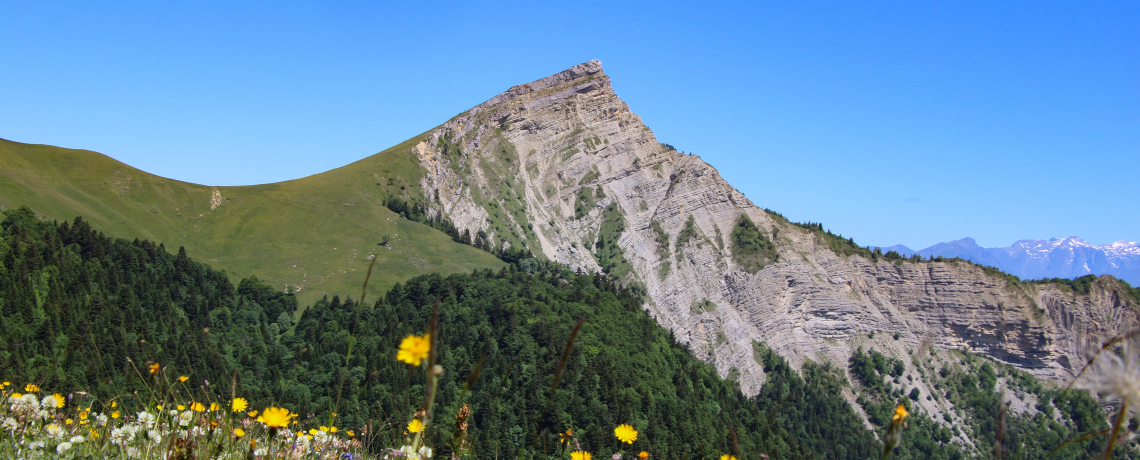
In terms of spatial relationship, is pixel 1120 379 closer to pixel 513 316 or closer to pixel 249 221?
pixel 513 316

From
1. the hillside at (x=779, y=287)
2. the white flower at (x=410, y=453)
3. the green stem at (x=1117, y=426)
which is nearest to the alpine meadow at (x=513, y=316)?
the green stem at (x=1117, y=426)

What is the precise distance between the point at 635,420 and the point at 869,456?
8565 centimetres

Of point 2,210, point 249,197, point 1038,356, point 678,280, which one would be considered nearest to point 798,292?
point 678,280

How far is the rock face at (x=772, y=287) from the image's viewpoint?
166375 mm

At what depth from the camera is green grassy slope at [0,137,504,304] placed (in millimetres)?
107750

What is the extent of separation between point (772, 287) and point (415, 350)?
178535 millimetres

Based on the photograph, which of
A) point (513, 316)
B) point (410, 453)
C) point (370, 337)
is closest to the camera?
point (410, 453)

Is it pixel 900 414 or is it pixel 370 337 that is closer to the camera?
pixel 900 414

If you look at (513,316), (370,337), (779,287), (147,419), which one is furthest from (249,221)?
(147,419)

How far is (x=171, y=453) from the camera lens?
15.8 feet

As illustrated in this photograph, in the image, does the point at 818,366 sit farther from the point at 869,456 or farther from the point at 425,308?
the point at 425,308

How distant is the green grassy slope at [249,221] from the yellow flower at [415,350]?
358 ft

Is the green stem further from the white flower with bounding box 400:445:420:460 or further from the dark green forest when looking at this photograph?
the dark green forest

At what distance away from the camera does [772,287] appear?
17188 centimetres
